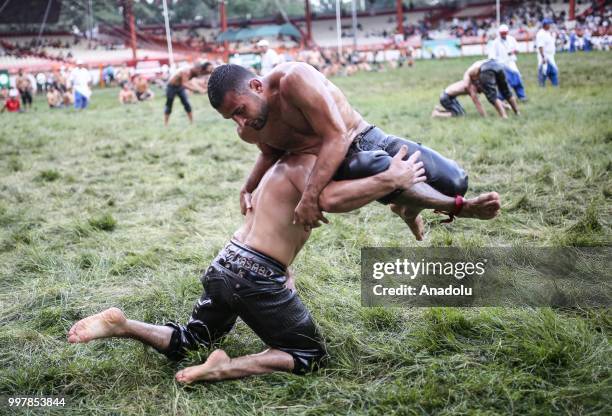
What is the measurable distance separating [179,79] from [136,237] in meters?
7.32

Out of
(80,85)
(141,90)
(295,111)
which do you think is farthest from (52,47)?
(295,111)

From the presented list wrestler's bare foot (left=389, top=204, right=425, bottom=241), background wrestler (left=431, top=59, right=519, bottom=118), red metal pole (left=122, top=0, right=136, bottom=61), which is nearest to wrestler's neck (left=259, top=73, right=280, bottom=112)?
wrestler's bare foot (left=389, top=204, right=425, bottom=241)

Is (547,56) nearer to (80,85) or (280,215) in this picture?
(280,215)

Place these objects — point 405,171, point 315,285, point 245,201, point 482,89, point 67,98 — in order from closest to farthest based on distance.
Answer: point 405,171 → point 245,201 → point 315,285 → point 482,89 → point 67,98

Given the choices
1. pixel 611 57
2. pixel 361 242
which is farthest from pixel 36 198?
pixel 611 57

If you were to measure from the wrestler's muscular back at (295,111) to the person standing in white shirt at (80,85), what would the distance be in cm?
1490

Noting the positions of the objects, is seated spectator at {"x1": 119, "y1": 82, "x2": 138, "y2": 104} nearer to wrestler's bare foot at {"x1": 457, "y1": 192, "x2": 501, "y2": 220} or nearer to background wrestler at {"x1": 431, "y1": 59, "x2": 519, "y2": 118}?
background wrestler at {"x1": 431, "y1": 59, "x2": 519, "y2": 118}

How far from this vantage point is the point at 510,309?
2713 mm

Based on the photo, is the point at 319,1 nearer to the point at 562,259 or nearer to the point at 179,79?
the point at 179,79

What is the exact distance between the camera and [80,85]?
1620 centimetres

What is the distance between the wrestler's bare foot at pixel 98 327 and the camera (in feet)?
7.38

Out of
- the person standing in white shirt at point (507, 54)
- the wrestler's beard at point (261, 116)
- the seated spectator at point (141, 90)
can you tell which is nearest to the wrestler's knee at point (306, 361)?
the wrestler's beard at point (261, 116)

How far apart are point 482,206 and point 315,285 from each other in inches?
42.3

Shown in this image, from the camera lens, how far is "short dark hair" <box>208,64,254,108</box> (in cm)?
235
